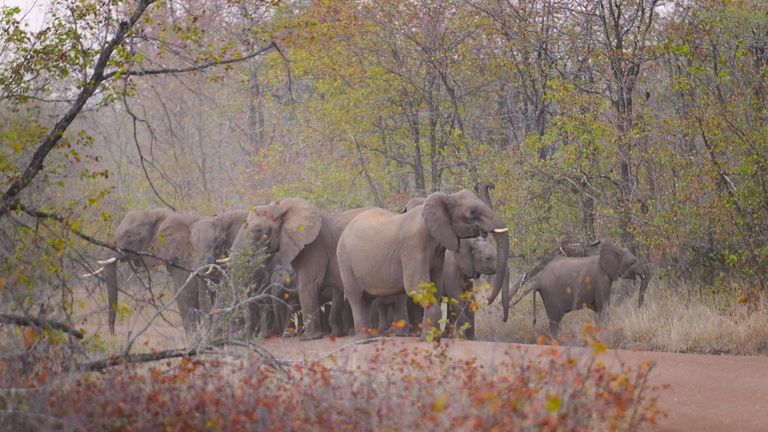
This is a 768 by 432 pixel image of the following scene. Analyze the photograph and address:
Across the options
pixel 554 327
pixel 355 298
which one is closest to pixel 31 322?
pixel 355 298

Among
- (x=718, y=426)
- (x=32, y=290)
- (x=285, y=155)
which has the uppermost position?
(x=285, y=155)

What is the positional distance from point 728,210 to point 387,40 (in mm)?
9173

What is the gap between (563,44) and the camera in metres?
21.1

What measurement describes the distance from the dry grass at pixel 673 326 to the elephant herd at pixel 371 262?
47 centimetres

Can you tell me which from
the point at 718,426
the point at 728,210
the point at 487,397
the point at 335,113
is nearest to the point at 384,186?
the point at 335,113

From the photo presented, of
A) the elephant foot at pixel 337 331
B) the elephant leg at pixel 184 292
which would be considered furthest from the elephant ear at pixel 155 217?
the elephant foot at pixel 337 331

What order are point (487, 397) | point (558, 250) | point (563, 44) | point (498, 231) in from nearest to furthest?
point (487, 397)
point (498, 231)
point (558, 250)
point (563, 44)

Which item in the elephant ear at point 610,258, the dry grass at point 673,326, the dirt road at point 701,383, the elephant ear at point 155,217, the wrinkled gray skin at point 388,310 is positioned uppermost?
the elephant ear at point 155,217

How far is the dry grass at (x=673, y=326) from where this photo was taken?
14.2m

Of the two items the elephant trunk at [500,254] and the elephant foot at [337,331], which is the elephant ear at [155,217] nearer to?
the elephant foot at [337,331]

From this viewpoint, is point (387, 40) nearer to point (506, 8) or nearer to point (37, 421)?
point (506, 8)

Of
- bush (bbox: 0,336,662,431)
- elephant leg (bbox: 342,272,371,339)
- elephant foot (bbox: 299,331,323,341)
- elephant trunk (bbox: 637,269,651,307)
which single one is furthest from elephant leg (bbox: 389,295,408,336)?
bush (bbox: 0,336,662,431)

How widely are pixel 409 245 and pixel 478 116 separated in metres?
9.38

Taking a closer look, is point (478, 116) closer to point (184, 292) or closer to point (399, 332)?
point (184, 292)
